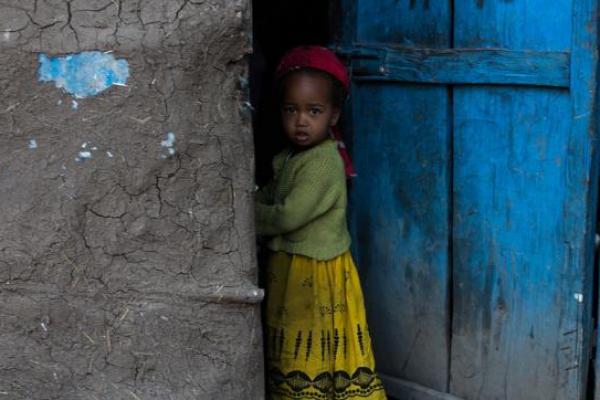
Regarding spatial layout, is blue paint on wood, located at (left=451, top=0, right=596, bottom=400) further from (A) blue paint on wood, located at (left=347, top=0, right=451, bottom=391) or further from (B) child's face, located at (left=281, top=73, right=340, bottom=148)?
(B) child's face, located at (left=281, top=73, right=340, bottom=148)

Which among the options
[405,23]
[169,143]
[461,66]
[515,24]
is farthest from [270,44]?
[169,143]

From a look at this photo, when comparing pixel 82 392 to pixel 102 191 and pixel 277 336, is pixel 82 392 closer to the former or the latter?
pixel 102 191

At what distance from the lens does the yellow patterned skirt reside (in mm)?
3385

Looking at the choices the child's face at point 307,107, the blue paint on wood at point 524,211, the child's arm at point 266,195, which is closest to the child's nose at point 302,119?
the child's face at point 307,107

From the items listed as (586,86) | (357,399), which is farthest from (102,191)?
A: (586,86)

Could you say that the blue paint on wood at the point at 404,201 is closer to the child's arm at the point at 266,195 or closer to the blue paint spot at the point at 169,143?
the child's arm at the point at 266,195

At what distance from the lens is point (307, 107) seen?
3359 mm

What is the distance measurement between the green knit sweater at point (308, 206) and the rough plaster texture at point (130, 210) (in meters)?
0.50

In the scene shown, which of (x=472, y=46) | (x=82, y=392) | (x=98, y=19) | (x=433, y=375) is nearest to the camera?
(x=98, y=19)

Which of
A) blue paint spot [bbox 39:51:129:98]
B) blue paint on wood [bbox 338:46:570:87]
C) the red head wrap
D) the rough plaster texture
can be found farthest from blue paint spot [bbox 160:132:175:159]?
blue paint on wood [bbox 338:46:570:87]

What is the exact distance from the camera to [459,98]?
11.1 feet

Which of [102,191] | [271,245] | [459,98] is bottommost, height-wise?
[271,245]

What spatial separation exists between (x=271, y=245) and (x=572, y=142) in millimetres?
1025

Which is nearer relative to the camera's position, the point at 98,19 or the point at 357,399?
the point at 98,19
